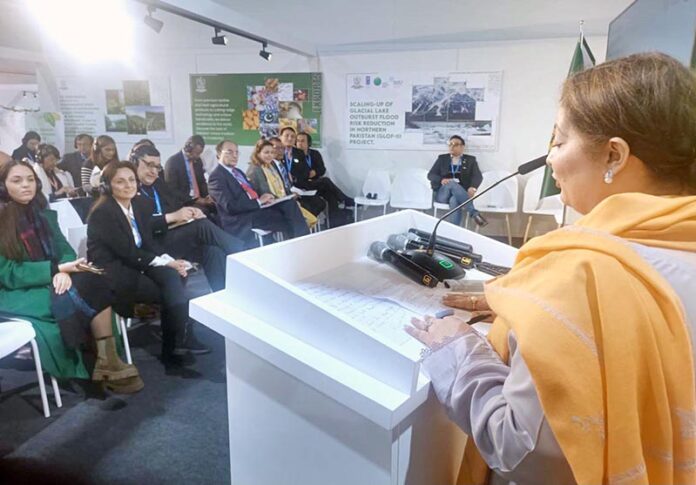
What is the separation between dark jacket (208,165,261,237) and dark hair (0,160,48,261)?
1.34 metres

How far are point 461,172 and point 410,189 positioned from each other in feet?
2.02

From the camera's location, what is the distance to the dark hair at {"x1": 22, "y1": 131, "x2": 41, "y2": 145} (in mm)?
1882

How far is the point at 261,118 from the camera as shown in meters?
5.27

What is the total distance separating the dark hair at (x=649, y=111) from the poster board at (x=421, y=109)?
4877 millimetres

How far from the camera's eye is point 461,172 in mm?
5188

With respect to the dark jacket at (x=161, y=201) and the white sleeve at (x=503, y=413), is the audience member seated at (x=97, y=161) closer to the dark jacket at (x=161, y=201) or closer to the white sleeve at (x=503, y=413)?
the dark jacket at (x=161, y=201)

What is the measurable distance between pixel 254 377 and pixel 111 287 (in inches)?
65.0

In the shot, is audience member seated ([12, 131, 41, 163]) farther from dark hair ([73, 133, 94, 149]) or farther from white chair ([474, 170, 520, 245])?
white chair ([474, 170, 520, 245])

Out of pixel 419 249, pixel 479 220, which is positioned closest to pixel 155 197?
pixel 419 249

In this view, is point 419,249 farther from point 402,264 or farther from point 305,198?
point 305,198

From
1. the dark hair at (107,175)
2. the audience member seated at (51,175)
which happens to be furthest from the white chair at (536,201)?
the audience member seated at (51,175)

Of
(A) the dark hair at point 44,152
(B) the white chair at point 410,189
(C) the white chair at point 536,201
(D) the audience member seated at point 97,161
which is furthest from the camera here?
(B) the white chair at point 410,189

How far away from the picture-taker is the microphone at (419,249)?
1429 mm

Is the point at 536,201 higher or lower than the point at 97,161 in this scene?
lower
